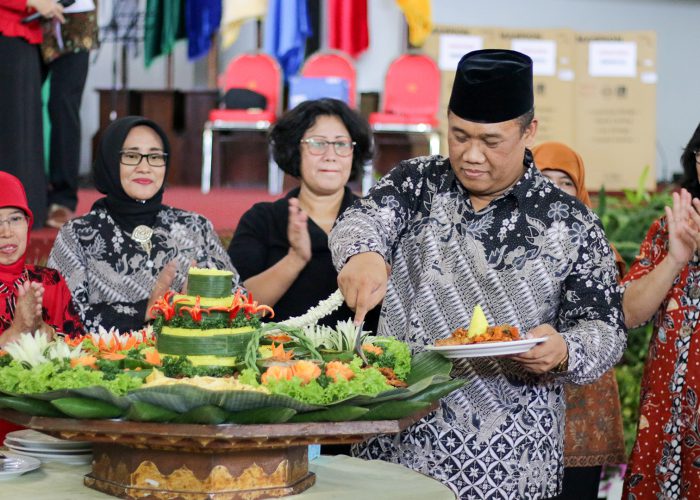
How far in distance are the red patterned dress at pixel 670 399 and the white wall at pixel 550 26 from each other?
6.05 meters

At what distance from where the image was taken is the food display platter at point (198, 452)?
59.7 inches

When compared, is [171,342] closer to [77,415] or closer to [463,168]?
[77,415]

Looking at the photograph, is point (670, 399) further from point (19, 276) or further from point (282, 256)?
point (19, 276)

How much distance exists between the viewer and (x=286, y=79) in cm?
829

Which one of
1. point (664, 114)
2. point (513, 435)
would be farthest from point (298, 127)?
point (664, 114)

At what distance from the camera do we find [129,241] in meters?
2.89

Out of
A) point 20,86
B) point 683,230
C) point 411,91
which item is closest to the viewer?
point 683,230

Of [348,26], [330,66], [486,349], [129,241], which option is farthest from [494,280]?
[348,26]

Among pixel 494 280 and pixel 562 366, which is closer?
pixel 562 366

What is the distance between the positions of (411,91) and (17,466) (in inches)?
238

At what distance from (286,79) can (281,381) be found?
22.5ft

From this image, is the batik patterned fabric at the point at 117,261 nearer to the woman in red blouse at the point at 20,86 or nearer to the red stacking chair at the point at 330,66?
the woman in red blouse at the point at 20,86

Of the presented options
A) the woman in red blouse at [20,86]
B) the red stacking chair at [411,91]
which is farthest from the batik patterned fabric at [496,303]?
the red stacking chair at [411,91]

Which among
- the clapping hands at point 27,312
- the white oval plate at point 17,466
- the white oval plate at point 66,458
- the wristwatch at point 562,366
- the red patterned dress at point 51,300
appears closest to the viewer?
the white oval plate at point 17,466
